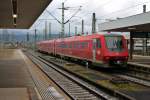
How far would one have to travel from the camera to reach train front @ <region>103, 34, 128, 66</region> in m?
28.6

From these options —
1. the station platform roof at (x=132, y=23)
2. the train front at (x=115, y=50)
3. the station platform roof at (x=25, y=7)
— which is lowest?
the train front at (x=115, y=50)

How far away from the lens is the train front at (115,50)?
2865 centimetres

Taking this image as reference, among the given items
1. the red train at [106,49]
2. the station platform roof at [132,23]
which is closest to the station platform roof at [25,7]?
the red train at [106,49]

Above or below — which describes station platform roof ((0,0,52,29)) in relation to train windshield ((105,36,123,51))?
above

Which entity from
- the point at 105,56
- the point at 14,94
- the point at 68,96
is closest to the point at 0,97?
the point at 14,94

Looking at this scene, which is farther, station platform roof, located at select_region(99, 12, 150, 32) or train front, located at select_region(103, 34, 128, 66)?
station platform roof, located at select_region(99, 12, 150, 32)

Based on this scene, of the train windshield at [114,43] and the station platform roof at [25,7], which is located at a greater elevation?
the station platform roof at [25,7]

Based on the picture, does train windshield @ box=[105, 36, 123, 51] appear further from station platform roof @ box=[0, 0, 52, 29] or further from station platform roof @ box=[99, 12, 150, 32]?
station platform roof @ box=[0, 0, 52, 29]

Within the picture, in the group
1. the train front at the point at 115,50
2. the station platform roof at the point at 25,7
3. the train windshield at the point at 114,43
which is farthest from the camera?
the train windshield at the point at 114,43

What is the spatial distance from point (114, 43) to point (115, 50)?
61 cm

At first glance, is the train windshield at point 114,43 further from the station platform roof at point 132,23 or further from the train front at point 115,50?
the station platform roof at point 132,23

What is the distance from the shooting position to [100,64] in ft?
95.8

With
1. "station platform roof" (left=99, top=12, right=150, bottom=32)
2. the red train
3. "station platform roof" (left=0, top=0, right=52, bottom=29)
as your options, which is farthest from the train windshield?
"station platform roof" (left=0, top=0, right=52, bottom=29)

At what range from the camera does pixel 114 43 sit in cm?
2953
